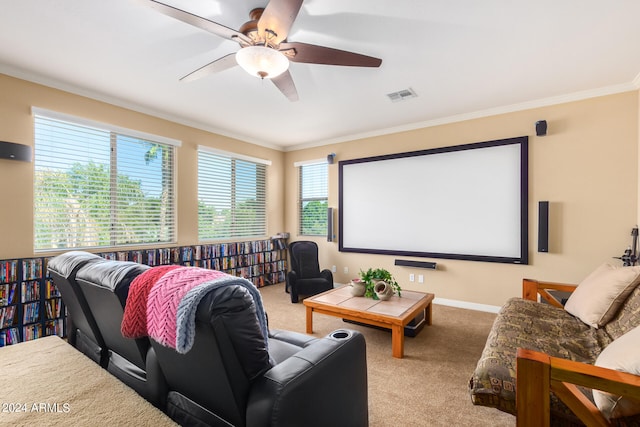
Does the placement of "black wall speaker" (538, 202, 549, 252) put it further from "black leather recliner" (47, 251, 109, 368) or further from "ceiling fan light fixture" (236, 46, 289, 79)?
"black leather recliner" (47, 251, 109, 368)

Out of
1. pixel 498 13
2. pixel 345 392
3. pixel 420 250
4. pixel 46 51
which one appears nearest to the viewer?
pixel 345 392

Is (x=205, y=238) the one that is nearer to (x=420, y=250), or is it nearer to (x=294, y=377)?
(x=420, y=250)

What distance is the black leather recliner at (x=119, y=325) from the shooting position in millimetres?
1481

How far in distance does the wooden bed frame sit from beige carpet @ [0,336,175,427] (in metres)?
1.51

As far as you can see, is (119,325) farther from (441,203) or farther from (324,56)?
(441,203)

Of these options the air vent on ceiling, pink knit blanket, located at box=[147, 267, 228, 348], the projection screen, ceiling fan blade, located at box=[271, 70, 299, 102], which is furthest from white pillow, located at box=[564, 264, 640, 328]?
ceiling fan blade, located at box=[271, 70, 299, 102]

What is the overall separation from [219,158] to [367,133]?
252 cm

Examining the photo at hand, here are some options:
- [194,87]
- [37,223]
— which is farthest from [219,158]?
[37,223]

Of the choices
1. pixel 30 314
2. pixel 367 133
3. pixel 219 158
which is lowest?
pixel 30 314

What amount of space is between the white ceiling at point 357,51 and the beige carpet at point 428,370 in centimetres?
272

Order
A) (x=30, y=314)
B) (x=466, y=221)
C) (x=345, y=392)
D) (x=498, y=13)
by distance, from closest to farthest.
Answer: (x=345, y=392) < (x=498, y=13) < (x=30, y=314) < (x=466, y=221)

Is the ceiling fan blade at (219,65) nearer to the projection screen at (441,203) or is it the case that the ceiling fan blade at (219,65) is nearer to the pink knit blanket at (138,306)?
the pink knit blanket at (138,306)

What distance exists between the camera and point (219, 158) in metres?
5.00

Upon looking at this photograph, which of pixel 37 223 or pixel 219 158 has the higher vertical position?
pixel 219 158
